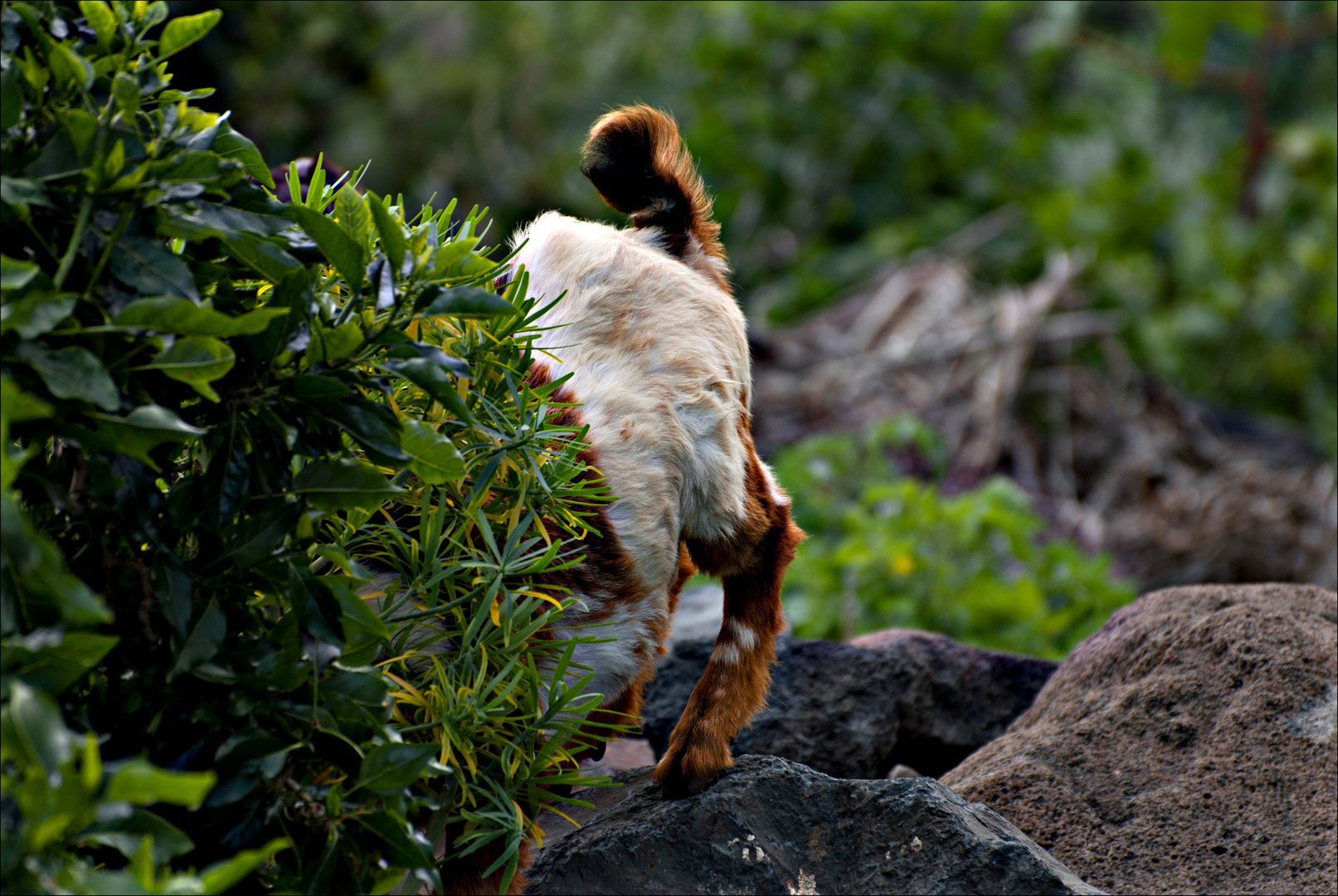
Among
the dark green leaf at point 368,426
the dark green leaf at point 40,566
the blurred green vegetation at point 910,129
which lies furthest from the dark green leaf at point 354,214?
the blurred green vegetation at point 910,129

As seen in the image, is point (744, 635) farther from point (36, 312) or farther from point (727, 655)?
point (36, 312)

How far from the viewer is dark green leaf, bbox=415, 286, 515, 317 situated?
149cm

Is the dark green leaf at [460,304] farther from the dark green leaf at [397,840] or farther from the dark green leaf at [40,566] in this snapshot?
the dark green leaf at [397,840]

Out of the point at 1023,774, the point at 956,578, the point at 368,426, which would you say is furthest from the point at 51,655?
the point at 956,578

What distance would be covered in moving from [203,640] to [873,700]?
1995 millimetres

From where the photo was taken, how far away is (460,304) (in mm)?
1501

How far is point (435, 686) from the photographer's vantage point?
5.61ft

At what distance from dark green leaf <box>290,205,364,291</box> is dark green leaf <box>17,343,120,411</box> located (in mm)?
332

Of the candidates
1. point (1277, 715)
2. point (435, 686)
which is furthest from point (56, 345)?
point (1277, 715)

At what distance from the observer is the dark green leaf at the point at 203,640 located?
136 centimetres

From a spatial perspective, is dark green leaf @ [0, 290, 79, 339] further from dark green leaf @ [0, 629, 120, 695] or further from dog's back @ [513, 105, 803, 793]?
dog's back @ [513, 105, 803, 793]

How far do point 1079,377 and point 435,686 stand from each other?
5.96 metres

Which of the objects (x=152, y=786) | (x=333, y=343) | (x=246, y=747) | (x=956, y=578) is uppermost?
(x=333, y=343)

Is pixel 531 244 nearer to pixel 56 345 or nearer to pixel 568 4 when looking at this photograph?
pixel 56 345
